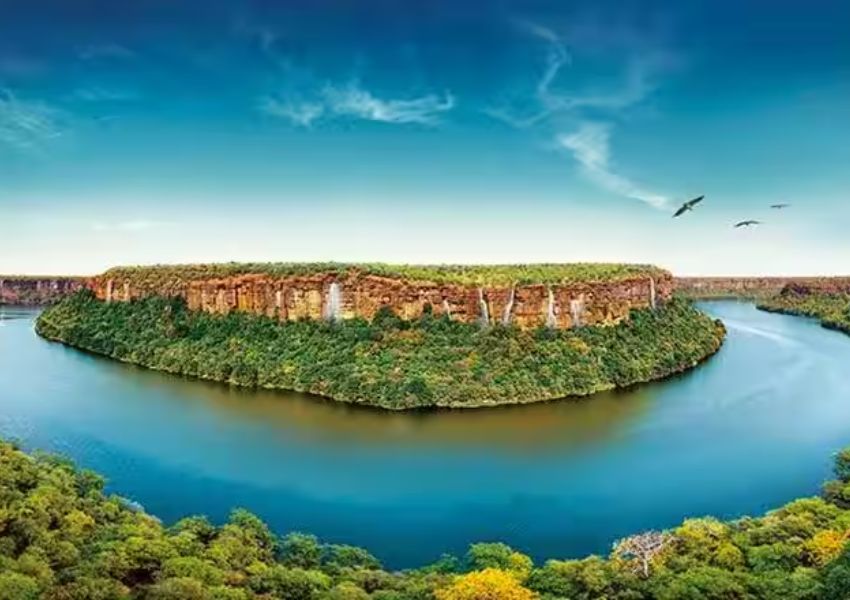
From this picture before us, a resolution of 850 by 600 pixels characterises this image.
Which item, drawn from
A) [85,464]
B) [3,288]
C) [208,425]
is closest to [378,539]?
[85,464]

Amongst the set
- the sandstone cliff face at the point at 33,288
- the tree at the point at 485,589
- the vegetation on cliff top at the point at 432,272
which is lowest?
the tree at the point at 485,589

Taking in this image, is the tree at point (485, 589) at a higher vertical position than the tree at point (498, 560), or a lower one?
higher

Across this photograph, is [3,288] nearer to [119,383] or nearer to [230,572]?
[119,383]

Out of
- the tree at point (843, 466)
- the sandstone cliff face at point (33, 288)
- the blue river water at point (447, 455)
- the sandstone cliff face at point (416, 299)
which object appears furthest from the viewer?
the sandstone cliff face at point (33, 288)

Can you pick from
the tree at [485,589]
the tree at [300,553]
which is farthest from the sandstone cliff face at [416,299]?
the tree at [485,589]

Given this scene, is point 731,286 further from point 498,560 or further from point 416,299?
point 498,560

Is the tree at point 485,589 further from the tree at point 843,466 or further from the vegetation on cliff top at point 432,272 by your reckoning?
the vegetation on cliff top at point 432,272

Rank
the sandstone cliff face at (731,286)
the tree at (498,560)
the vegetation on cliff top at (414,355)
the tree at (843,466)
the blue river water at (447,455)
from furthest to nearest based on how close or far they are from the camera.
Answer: the sandstone cliff face at (731,286) → the vegetation on cliff top at (414,355) → the tree at (843,466) → the blue river water at (447,455) → the tree at (498,560)
